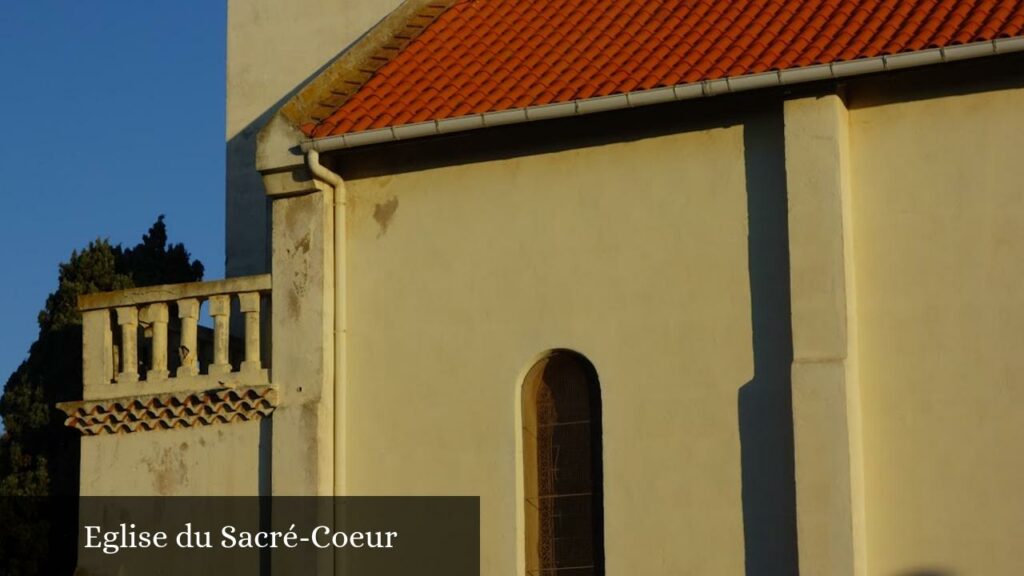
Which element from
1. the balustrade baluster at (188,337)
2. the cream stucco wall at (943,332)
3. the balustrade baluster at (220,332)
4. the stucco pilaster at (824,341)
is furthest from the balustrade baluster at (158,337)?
the cream stucco wall at (943,332)

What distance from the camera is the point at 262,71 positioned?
2125cm

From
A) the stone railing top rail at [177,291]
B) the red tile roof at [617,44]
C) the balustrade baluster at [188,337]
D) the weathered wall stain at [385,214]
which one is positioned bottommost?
the balustrade baluster at [188,337]

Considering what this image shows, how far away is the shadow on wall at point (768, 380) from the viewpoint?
1517 cm

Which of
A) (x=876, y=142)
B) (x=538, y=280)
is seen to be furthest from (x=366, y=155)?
(x=876, y=142)

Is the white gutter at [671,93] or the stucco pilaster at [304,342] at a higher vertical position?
the white gutter at [671,93]

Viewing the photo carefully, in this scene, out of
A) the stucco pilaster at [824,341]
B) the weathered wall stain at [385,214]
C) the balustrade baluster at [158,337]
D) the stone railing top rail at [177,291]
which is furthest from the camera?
the balustrade baluster at [158,337]

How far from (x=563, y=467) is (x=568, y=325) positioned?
1.24 meters

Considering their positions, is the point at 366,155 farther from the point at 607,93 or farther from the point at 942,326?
the point at 942,326

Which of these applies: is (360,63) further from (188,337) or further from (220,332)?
(188,337)

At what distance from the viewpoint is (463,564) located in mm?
16281

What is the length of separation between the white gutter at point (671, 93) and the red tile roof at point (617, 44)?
0.42 feet

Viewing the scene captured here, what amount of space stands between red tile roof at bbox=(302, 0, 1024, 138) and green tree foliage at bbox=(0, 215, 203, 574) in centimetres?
596

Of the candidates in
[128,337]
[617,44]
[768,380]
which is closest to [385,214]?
[617,44]

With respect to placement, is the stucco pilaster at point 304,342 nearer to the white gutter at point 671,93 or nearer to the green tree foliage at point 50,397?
the white gutter at point 671,93
